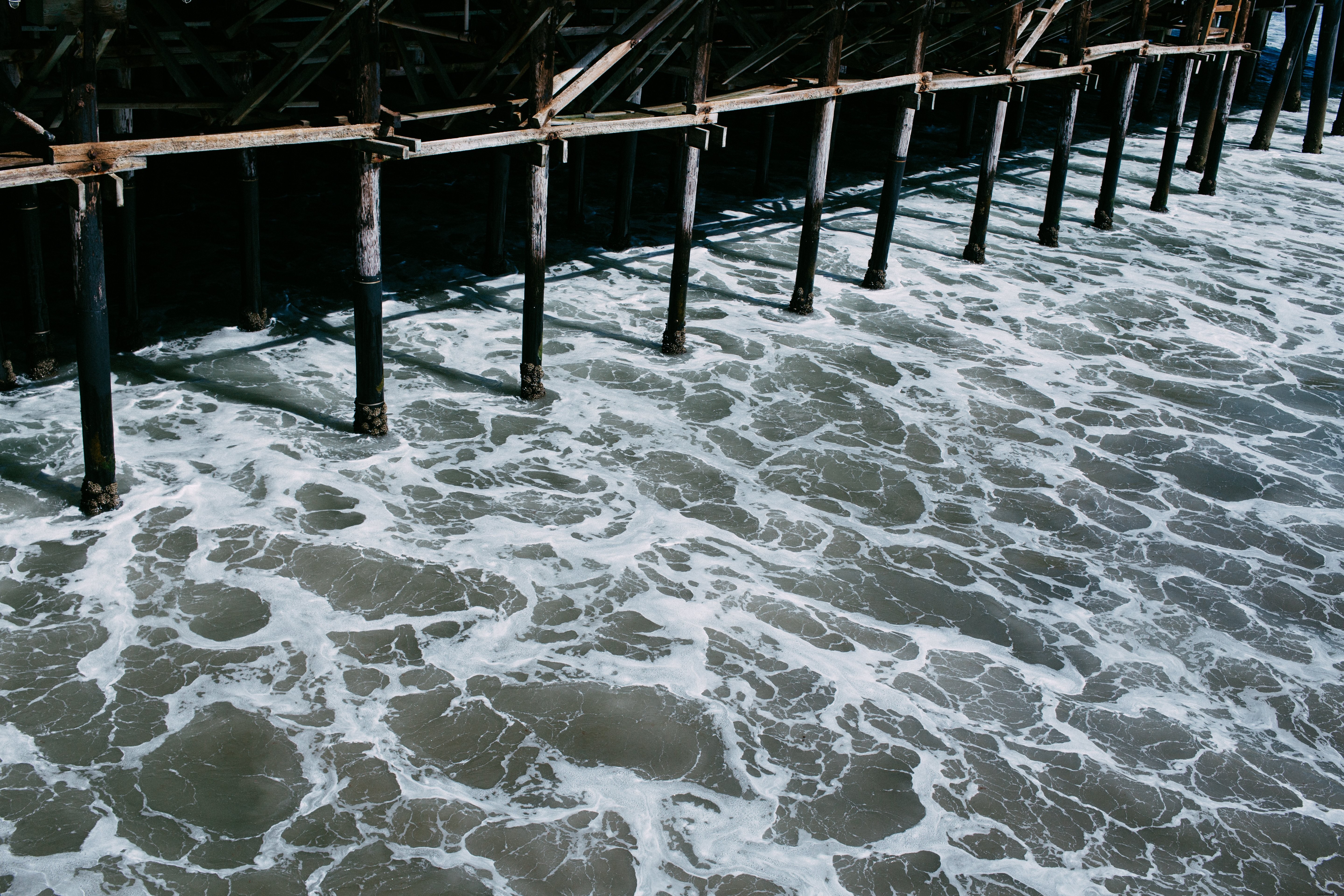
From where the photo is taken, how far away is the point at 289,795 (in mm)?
5734

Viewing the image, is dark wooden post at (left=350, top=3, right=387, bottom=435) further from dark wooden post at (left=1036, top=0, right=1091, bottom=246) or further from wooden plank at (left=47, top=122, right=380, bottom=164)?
dark wooden post at (left=1036, top=0, right=1091, bottom=246)

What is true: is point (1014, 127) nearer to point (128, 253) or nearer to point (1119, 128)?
point (1119, 128)

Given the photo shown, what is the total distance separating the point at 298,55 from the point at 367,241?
4.81 ft

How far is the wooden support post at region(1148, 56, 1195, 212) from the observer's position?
680 inches

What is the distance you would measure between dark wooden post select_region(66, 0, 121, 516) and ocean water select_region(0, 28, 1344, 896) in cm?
33

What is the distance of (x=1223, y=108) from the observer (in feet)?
62.8

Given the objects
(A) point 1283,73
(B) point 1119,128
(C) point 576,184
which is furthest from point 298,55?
(A) point 1283,73

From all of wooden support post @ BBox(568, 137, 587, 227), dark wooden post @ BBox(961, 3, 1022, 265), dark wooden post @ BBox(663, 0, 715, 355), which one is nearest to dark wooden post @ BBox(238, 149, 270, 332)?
dark wooden post @ BBox(663, 0, 715, 355)

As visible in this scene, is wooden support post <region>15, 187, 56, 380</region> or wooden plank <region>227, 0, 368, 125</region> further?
wooden support post <region>15, 187, 56, 380</region>

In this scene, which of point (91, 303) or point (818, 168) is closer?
point (91, 303)

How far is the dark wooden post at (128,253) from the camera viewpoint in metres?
9.07

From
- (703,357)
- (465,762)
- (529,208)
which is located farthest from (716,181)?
(465,762)

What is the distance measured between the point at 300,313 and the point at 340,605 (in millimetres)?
5423

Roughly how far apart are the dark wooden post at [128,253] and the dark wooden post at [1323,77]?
21337 millimetres
